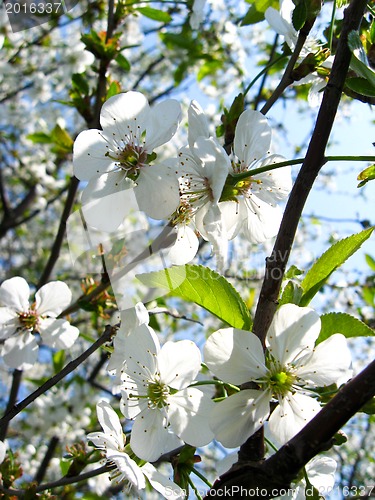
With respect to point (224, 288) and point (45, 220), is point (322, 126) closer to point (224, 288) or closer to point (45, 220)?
point (224, 288)

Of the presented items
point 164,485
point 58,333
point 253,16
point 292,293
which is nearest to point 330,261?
point 292,293

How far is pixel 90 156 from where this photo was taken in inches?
45.9

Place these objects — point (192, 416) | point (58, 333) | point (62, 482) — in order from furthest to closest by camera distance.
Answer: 1. point (58, 333)
2. point (62, 482)
3. point (192, 416)

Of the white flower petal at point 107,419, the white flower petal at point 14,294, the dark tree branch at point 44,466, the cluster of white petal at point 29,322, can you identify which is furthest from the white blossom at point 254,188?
the dark tree branch at point 44,466

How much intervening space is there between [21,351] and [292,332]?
1.22 meters

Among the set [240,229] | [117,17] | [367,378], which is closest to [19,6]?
[117,17]

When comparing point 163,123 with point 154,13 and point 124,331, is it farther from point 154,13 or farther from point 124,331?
point 154,13

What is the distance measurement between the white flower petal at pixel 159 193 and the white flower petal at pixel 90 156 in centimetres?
14

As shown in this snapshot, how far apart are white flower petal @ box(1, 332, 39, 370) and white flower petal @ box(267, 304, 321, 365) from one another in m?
1.13

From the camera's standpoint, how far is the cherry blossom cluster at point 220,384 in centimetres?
94

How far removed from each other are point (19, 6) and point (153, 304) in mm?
1405

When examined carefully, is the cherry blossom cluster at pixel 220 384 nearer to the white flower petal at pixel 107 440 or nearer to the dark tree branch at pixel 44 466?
the white flower petal at pixel 107 440

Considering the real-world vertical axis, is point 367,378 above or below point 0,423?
above

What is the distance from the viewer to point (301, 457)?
28.2 inches
